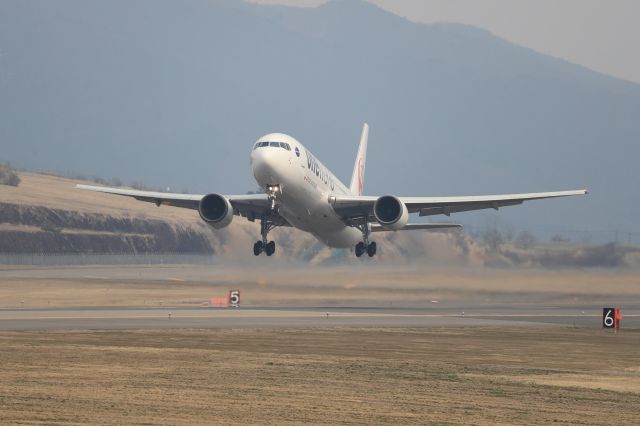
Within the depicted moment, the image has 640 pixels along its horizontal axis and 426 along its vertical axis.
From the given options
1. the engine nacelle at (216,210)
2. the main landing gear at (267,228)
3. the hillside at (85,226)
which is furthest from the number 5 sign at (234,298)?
the hillside at (85,226)

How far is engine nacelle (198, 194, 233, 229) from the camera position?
53156 millimetres

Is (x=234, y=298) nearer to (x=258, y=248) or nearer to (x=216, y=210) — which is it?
(x=258, y=248)

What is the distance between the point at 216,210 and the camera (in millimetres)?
53406

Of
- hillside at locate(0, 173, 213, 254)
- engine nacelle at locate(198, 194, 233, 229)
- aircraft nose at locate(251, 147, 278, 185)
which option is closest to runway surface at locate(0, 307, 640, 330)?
engine nacelle at locate(198, 194, 233, 229)

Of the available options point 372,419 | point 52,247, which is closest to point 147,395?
point 372,419

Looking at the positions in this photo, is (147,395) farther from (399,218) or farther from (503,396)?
(399,218)

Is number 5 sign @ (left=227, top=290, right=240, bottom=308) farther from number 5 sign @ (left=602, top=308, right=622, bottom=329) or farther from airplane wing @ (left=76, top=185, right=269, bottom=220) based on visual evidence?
number 5 sign @ (left=602, top=308, right=622, bottom=329)

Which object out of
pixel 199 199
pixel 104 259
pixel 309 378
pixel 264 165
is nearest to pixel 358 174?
pixel 199 199

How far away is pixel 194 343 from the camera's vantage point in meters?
36.1

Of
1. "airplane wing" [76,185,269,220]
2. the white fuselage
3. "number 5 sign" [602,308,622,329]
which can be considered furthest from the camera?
"airplane wing" [76,185,269,220]

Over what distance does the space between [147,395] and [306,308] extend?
34.5 meters

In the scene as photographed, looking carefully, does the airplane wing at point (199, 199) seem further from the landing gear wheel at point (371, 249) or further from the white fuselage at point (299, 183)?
the landing gear wheel at point (371, 249)

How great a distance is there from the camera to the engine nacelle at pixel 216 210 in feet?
174

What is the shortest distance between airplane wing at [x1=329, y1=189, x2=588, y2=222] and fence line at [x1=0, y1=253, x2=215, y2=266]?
47.9 m
